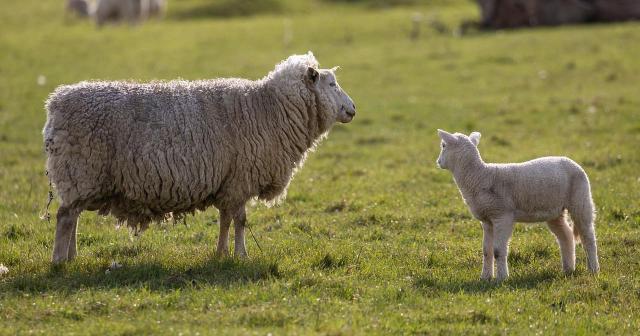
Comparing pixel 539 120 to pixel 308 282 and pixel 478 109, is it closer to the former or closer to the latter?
pixel 478 109

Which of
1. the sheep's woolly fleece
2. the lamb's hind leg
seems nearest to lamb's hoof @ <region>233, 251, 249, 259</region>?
the sheep's woolly fleece

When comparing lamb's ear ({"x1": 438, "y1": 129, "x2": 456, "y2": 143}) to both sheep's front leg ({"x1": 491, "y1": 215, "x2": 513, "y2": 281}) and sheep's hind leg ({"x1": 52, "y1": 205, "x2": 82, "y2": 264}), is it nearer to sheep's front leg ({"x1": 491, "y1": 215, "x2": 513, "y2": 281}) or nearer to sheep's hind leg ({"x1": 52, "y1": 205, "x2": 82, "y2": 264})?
sheep's front leg ({"x1": 491, "y1": 215, "x2": 513, "y2": 281})

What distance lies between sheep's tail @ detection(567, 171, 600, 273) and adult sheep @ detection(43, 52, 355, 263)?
301 centimetres

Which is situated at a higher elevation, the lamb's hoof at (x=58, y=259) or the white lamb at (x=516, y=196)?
the white lamb at (x=516, y=196)

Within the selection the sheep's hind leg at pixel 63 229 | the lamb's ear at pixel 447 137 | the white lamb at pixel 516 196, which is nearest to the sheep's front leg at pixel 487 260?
the white lamb at pixel 516 196

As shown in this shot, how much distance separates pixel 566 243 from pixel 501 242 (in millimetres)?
876

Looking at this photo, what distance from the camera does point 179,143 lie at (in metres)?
9.61

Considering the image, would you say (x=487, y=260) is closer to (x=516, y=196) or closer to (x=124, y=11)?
(x=516, y=196)

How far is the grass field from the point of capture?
7852 millimetres

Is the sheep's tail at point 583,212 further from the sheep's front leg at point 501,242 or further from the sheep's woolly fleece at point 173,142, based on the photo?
the sheep's woolly fleece at point 173,142

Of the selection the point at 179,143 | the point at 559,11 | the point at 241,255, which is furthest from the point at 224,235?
the point at 559,11

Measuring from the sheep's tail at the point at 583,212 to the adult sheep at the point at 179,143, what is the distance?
9.86 feet

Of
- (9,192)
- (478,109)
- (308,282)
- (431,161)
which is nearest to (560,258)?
(308,282)

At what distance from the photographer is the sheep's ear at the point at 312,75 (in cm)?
1042
